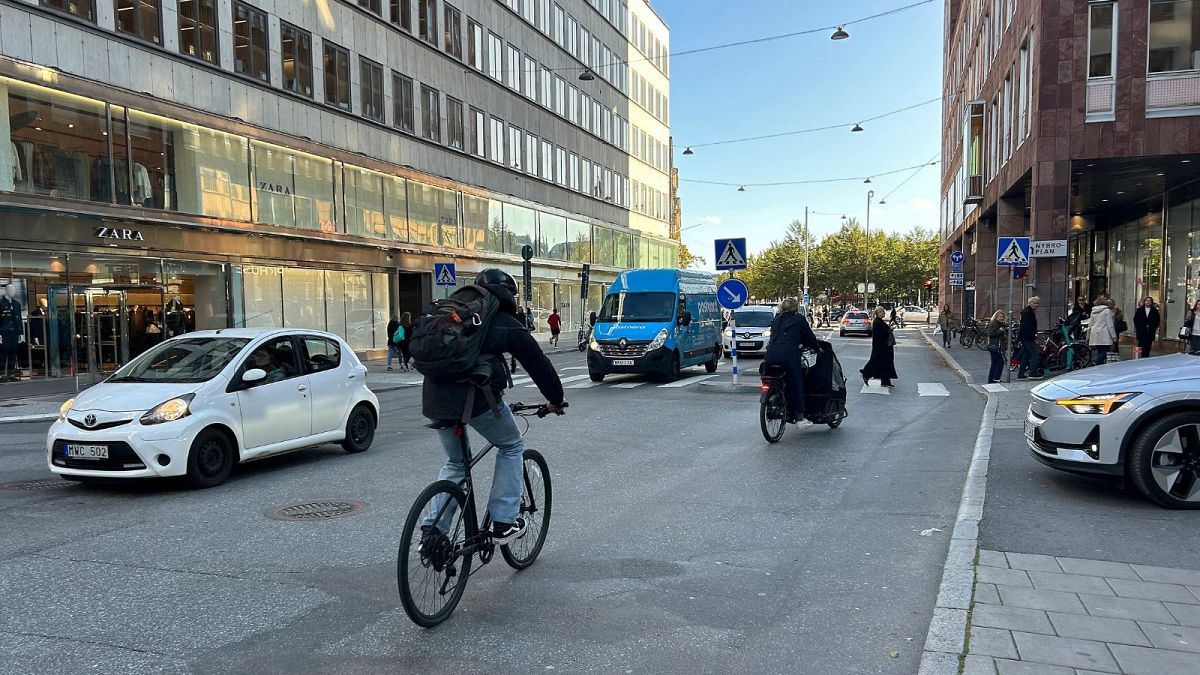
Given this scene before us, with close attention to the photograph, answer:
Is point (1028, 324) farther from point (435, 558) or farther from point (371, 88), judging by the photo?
point (371, 88)

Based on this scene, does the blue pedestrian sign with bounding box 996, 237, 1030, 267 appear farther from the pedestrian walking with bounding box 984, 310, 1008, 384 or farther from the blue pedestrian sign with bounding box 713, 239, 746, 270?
the blue pedestrian sign with bounding box 713, 239, 746, 270

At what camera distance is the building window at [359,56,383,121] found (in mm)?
26922

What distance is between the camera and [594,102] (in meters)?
46.6

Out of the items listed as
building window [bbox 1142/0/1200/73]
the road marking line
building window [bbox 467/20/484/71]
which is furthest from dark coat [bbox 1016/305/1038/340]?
building window [bbox 467/20/484/71]

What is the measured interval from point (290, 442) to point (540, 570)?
4.43 meters

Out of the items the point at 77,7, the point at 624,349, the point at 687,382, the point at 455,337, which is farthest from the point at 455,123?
the point at 455,337

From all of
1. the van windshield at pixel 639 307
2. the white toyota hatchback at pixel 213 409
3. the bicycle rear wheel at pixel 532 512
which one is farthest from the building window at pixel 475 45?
the bicycle rear wheel at pixel 532 512

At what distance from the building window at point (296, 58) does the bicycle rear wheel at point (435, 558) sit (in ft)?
73.6

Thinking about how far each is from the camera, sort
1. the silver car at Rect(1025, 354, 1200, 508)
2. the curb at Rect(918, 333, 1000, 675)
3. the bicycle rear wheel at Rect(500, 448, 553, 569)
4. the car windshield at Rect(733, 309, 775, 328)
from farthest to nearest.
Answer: the car windshield at Rect(733, 309, 775, 328) < the silver car at Rect(1025, 354, 1200, 508) < the bicycle rear wheel at Rect(500, 448, 553, 569) < the curb at Rect(918, 333, 1000, 675)

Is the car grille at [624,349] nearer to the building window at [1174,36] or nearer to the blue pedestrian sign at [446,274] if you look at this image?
the blue pedestrian sign at [446,274]

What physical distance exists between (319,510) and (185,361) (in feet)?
8.58

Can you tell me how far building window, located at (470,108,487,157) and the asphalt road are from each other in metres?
26.4

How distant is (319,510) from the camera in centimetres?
654

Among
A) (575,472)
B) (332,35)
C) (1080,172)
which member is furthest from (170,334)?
(1080,172)
